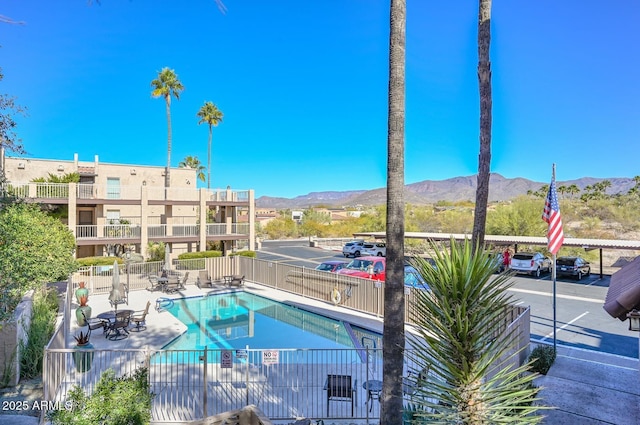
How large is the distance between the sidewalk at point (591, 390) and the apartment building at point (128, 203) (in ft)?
73.4

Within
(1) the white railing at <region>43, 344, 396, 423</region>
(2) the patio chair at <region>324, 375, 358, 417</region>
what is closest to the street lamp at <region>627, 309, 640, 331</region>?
(1) the white railing at <region>43, 344, 396, 423</region>

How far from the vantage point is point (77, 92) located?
38875 millimetres

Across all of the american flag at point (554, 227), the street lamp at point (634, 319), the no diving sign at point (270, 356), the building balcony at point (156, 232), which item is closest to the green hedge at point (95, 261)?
the building balcony at point (156, 232)

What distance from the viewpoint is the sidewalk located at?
587 cm

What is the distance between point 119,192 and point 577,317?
27582 millimetres

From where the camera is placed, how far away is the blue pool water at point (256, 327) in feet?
36.2

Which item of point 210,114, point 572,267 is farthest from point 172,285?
point 210,114

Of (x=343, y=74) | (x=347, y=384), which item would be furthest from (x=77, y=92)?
(x=347, y=384)

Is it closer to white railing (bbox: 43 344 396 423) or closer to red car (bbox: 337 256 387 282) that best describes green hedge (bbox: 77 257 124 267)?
white railing (bbox: 43 344 396 423)

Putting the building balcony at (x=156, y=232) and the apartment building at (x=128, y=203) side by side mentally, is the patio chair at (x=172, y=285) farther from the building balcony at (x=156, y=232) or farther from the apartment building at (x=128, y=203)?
the building balcony at (x=156, y=232)

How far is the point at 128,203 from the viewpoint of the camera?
23.6 m

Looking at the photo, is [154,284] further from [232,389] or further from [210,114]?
[210,114]

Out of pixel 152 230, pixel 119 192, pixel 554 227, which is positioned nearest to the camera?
pixel 554 227

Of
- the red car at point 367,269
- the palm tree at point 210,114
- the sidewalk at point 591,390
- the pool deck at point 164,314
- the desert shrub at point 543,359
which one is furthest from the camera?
the palm tree at point 210,114
